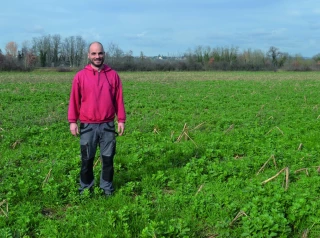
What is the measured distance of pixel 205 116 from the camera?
41.7 ft

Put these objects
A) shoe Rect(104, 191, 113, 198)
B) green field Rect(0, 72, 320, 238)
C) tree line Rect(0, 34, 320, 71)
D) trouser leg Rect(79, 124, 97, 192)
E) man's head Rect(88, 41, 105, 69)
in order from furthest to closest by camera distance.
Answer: tree line Rect(0, 34, 320, 71) → shoe Rect(104, 191, 113, 198) → trouser leg Rect(79, 124, 97, 192) → man's head Rect(88, 41, 105, 69) → green field Rect(0, 72, 320, 238)

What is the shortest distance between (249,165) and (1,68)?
64.1 metres

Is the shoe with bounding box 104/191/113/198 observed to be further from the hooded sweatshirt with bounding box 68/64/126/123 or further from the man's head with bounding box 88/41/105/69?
the man's head with bounding box 88/41/105/69

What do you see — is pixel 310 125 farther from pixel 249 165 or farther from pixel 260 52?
pixel 260 52

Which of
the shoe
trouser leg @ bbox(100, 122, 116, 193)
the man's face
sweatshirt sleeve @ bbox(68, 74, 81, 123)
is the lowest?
the shoe

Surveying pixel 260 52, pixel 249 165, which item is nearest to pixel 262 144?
pixel 249 165

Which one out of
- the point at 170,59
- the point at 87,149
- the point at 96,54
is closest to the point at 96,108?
the point at 87,149

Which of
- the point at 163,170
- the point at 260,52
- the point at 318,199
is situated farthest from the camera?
the point at 260,52

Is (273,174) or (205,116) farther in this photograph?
(205,116)

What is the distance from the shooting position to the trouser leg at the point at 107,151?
526cm

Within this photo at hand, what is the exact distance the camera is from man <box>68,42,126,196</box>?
5102 mm

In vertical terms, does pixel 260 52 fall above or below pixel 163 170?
above

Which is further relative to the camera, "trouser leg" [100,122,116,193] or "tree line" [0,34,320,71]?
"tree line" [0,34,320,71]

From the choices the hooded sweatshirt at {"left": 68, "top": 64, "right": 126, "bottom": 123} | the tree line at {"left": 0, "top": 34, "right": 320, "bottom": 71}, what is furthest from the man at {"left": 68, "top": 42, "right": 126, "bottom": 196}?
the tree line at {"left": 0, "top": 34, "right": 320, "bottom": 71}
